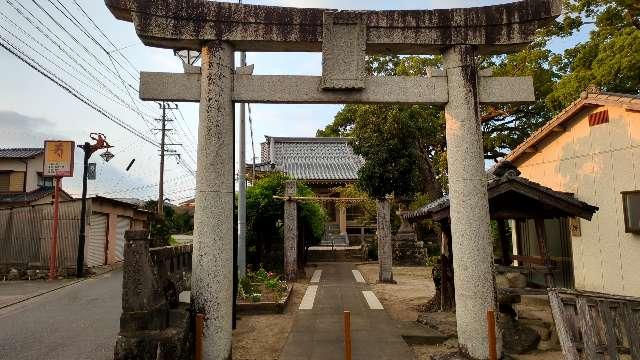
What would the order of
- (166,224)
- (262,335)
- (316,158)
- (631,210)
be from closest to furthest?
(262,335), (631,210), (166,224), (316,158)

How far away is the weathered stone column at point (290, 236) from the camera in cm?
1702

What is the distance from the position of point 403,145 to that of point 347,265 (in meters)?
8.21

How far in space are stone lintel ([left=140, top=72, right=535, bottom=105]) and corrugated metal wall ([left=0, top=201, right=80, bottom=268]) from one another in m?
15.8

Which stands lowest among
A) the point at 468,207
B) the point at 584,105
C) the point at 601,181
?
the point at 468,207

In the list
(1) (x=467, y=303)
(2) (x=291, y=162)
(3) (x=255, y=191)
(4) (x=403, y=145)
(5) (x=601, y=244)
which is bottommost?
(1) (x=467, y=303)

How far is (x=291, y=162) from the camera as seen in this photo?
35.0 meters

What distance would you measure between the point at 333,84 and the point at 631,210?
27.5ft

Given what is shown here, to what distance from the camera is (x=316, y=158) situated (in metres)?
35.6

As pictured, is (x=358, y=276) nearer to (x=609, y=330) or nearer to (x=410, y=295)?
(x=410, y=295)

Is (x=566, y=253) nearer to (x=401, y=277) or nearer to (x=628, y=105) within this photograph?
(x=628, y=105)

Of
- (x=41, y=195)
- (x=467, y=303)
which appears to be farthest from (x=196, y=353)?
(x=41, y=195)

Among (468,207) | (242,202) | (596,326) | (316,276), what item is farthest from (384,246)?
(596,326)

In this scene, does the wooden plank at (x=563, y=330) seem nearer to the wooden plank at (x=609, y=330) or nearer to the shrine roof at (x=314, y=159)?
the wooden plank at (x=609, y=330)

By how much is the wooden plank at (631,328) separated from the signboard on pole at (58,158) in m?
20.3
